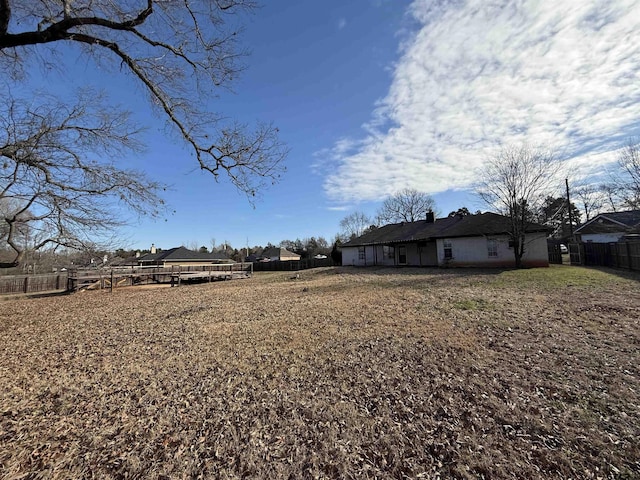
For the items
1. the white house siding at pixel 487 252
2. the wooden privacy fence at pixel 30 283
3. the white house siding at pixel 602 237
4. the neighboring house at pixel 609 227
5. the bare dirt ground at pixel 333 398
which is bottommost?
the bare dirt ground at pixel 333 398

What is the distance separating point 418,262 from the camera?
89.2 ft

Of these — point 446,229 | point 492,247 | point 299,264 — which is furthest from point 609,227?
Answer: point 299,264

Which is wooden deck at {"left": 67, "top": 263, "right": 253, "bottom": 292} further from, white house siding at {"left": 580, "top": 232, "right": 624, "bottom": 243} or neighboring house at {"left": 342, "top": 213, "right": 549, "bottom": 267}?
white house siding at {"left": 580, "top": 232, "right": 624, "bottom": 243}

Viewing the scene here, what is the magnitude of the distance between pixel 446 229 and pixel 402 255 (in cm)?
492

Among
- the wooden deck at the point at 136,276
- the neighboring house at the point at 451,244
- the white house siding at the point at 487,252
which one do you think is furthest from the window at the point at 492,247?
the wooden deck at the point at 136,276

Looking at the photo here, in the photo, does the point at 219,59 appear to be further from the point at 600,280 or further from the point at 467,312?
the point at 600,280

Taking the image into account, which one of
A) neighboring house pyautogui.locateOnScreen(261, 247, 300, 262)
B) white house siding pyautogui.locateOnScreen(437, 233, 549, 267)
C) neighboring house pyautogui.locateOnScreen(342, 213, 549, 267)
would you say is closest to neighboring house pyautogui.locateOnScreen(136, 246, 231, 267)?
neighboring house pyautogui.locateOnScreen(261, 247, 300, 262)

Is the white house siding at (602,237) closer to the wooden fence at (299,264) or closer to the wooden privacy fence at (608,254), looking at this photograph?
the wooden privacy fence at (608,254)

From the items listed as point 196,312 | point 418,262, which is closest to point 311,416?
point 196,312

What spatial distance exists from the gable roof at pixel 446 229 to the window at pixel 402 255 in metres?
1.03

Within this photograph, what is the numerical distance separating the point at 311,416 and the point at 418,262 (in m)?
25.2

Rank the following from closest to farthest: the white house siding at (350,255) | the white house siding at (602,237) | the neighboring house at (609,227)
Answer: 1. the neighboring house at (609,227)
2. the white house siding at (602,237)
3. the white house siding at (350,255)

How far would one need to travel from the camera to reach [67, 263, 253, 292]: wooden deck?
766 inches

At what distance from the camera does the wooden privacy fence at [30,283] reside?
81.0 ft
